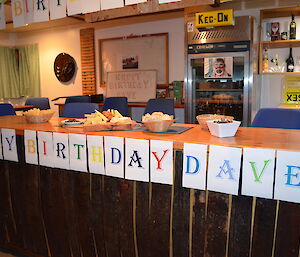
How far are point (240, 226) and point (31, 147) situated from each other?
139cm

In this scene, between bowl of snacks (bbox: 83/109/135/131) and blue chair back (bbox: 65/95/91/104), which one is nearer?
bowl of snacks (bbox: 83/109/135/131)

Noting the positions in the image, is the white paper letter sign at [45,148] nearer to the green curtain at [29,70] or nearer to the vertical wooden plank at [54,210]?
the vertical wooden plank at [54,210]

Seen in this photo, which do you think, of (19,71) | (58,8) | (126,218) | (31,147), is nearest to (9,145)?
(31,147)

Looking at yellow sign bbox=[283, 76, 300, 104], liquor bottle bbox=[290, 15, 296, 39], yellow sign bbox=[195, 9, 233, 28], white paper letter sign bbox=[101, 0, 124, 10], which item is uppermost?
yellow sign bbox=[195, 9, 233, 28]

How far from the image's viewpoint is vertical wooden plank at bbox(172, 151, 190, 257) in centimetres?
157

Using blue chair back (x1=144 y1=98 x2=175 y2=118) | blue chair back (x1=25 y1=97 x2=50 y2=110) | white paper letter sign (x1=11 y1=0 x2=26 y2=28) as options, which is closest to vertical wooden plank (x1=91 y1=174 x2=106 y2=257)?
white paper letter sign (x1=11 y1=0 x2=26 y2=28)

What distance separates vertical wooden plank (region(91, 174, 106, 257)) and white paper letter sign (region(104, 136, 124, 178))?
113mm

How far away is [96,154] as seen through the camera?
5.82 ft

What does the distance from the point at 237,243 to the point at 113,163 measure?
0.77 m

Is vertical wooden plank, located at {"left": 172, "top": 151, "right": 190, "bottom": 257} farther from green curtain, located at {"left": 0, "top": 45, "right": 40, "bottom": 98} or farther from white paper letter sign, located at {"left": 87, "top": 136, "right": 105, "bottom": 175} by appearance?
green curtain, located at {"left": 0, "top": 45, "right": 40, "bottom": 98}

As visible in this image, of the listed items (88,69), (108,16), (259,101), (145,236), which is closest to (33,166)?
(145,236)

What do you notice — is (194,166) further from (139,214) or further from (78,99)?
(78,99)

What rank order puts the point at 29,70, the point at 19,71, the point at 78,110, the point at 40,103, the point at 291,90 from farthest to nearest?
the point at 19,71, the point at 29,70, the point at 40,103, the point at 291,90, the point at 78,110

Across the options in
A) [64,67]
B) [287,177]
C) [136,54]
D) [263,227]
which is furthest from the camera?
[64,67]
